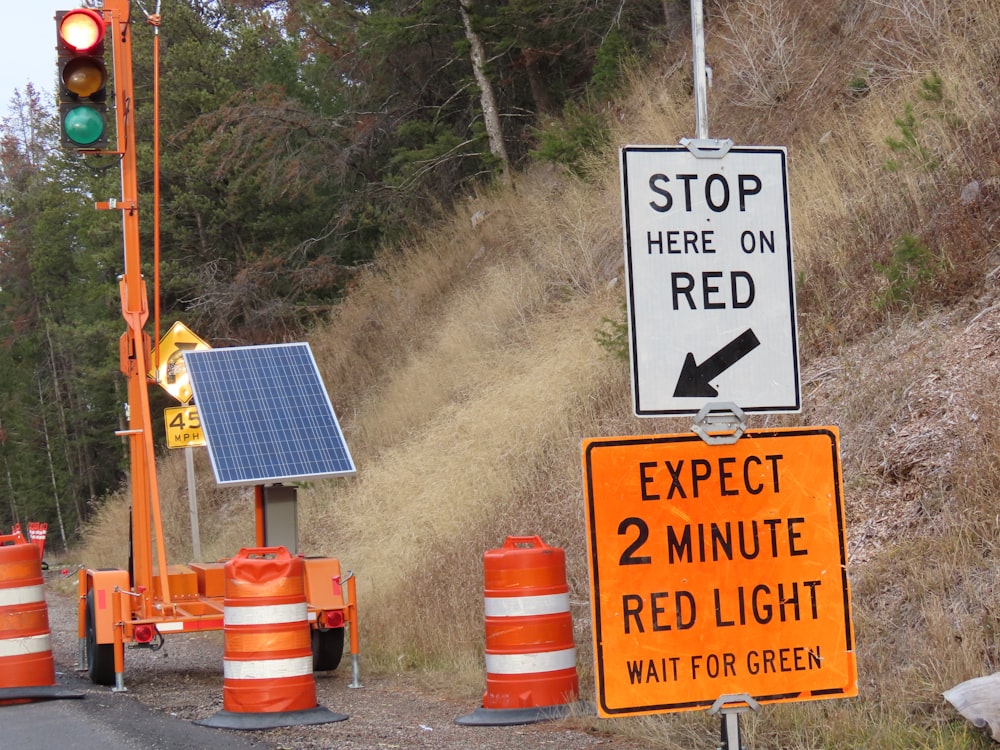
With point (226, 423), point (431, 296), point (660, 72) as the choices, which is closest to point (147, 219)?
point (431, 296)

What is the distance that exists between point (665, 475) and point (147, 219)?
28.7m

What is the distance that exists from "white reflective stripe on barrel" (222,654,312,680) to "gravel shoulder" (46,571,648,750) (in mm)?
356

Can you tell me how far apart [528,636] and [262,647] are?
1.76 meters

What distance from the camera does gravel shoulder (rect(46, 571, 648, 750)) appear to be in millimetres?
7535

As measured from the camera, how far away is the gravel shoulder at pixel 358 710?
297 inches

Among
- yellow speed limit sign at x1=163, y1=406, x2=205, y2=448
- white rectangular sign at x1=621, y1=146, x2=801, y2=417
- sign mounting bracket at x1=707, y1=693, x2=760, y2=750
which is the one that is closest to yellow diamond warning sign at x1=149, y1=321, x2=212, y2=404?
yellow speed limit sign at x1=163, y1=406, x2=205, y2=448

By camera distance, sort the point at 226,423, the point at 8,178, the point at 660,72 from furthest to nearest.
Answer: the point at 8,178 < the point at 660,72 < the point at 226,423

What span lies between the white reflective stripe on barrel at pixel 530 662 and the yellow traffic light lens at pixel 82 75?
5.06 m

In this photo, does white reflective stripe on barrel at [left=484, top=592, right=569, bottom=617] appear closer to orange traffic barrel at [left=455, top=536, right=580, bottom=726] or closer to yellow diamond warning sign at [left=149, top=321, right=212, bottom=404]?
orange traffic barrel at [left=455, top=536, right=580, bottom=726]

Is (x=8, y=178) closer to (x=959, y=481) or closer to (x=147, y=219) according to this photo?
(x=147, y=219)

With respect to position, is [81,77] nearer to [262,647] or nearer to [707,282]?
[262,647]

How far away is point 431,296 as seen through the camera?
24594 mm

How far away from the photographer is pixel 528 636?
7918mm

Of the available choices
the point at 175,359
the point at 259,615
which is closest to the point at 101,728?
the point at 259,615
